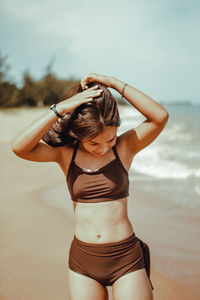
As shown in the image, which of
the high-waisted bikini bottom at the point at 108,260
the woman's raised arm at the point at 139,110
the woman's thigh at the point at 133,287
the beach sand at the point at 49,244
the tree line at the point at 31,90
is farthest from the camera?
the tree line at the point at 31,90

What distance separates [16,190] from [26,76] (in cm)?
4836

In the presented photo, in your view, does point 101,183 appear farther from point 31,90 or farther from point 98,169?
point 31,90

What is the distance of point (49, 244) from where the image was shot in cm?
426

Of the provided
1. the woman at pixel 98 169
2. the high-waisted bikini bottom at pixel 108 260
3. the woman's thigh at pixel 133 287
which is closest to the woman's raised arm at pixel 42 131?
the woman at pixel 98 169

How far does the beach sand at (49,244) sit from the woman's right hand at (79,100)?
6.69 ft

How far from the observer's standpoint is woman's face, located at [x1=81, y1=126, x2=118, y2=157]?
1961mm

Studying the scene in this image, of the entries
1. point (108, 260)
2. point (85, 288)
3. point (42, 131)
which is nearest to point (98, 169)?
point (42, 131)

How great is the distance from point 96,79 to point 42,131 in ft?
1.68

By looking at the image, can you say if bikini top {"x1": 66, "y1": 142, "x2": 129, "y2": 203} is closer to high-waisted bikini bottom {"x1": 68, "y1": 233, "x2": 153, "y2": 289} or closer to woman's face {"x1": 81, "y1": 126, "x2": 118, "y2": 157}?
woman's face {"x1": 81, "y1": 126, "x2": 118, "y2": 157}

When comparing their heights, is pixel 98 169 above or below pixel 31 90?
above

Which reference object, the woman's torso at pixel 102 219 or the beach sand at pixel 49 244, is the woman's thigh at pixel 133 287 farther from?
the beach sand at pixel 49 244

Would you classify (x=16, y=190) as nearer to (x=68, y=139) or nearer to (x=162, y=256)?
(x=162, y=256)

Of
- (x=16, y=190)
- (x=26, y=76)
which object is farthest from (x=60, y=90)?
(x=16, y=190)

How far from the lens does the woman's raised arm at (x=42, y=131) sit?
196 cm
